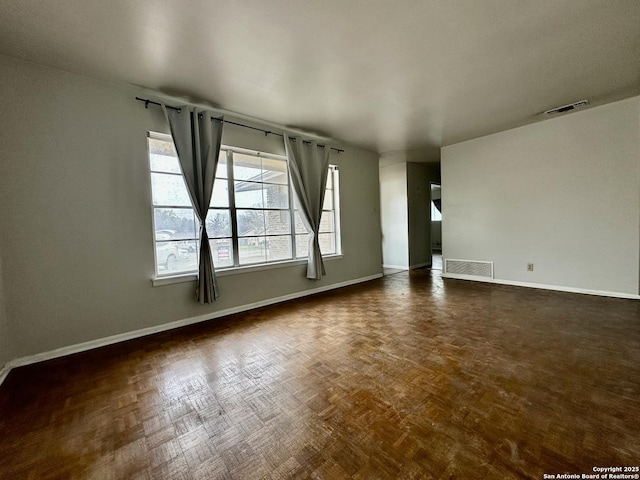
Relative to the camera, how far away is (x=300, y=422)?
1485 millimetres

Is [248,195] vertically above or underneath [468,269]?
above

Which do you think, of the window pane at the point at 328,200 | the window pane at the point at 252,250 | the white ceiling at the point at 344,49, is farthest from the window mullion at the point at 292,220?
the white ceiling at the point at 344,49

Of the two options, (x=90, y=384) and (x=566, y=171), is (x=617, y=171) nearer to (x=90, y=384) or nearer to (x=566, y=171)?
(x=566, y=171)

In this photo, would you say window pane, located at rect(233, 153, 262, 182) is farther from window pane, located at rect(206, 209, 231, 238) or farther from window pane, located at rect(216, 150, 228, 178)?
window pane, located at rect(206, 209, 231, 238)

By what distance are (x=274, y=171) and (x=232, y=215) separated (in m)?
1.04

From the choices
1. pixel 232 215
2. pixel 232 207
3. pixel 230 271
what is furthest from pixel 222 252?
pixel 232 207

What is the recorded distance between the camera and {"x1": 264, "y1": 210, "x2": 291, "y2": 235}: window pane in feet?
13.1

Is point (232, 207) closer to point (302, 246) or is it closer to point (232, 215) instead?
point (232, 215)

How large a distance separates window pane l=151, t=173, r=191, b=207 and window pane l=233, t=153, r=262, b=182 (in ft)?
2.38

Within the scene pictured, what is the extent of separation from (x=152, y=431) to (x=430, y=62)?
3640 millimetres

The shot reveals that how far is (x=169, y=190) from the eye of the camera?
3096 mm

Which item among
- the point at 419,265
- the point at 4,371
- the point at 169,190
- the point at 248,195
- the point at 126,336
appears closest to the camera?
the point at 4,371

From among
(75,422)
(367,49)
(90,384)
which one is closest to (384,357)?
(75,422)

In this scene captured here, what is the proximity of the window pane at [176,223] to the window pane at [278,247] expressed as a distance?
1.10m
